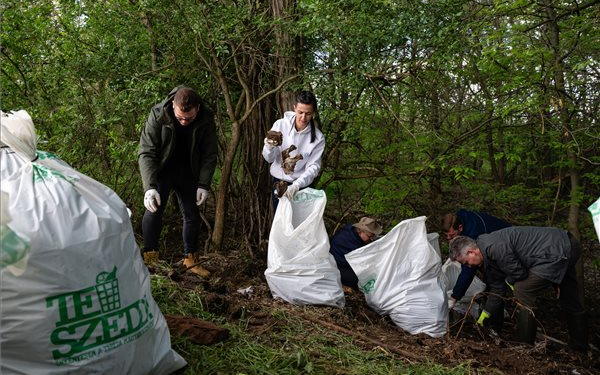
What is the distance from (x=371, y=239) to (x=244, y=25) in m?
1.98

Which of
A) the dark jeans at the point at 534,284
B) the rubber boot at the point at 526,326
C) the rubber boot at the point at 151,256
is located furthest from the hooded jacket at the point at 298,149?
the rubber boot at the point at 526,326

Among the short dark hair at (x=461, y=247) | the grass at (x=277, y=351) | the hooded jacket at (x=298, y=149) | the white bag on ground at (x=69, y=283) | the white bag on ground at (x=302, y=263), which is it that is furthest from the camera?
the hooded jacket at (x=298, y=149)

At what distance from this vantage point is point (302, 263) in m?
3.29

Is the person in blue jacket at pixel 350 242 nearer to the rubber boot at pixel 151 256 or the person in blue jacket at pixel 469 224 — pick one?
the person in blue jacket at pixel 469 224

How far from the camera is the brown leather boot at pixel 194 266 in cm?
355

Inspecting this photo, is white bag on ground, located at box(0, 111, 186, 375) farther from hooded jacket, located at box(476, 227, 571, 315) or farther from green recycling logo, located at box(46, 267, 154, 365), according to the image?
hooded jacket, located at box(476, 227, 571, 315)

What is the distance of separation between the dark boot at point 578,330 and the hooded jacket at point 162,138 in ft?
10.3

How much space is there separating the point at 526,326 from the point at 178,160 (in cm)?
281

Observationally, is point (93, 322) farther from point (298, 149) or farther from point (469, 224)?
point (469, 224)

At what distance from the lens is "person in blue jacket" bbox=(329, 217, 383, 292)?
3914 millimetres

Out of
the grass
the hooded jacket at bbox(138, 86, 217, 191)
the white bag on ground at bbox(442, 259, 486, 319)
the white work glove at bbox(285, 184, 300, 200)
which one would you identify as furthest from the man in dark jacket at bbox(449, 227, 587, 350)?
the hooded jacket at bbox(138, 86, 217, 191)

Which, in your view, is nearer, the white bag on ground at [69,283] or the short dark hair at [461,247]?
the white bag on ground at [69,283]

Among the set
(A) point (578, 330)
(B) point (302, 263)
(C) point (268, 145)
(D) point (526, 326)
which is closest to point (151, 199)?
(C) point (268, 145)

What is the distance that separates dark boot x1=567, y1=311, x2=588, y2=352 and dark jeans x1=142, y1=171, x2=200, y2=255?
3.02 m
